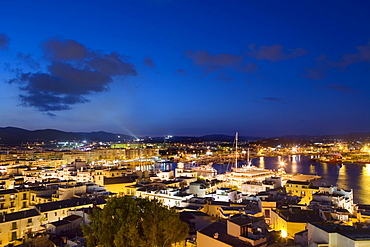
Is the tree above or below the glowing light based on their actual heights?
above

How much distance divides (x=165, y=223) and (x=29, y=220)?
16.0 feet

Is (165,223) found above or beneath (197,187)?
above

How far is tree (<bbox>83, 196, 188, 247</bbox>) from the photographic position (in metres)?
3.61

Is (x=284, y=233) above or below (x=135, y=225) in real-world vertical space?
below

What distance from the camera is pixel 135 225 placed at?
3.72 metres

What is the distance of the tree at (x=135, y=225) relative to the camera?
361 centimetres

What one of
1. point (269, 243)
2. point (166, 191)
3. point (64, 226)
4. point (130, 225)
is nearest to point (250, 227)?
point (269, 243)

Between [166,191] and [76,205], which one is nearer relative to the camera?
[76,205]

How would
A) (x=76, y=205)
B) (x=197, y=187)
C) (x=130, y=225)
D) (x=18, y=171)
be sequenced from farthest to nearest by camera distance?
(x=18, y=171) < (x=197, y=187) < (x=76, y=205) < (x=130, y=225)

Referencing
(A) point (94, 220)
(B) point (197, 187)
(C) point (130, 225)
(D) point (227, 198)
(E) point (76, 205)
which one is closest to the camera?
(C) point (130, 225)

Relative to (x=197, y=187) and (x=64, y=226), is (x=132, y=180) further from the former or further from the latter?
(x=64, y=226)

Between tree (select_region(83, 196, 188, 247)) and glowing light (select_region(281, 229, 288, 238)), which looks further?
glowing light (select_region(281, 229, 288, 238))

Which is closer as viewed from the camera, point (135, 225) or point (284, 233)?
point (135, 225)

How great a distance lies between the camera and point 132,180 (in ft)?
45.0
